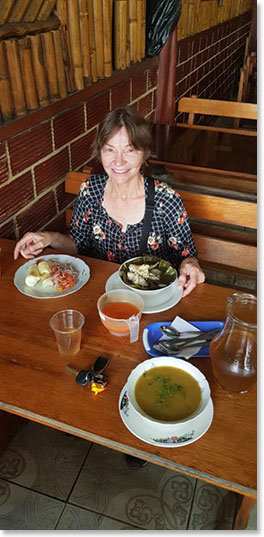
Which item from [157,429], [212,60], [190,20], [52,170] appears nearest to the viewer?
[157,429]

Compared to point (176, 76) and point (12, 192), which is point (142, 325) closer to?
point (12, 192)

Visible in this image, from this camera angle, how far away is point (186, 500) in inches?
66.2

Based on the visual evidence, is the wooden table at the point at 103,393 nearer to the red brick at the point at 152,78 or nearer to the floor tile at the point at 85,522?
A: the floor tile at the point at 85,522

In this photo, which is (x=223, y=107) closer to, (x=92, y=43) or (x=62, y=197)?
(x=92, y=43)

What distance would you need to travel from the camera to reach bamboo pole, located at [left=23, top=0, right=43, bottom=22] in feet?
5.42

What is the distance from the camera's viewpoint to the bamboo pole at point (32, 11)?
5.42 ft

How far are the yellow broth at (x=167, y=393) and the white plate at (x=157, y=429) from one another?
0.09ft

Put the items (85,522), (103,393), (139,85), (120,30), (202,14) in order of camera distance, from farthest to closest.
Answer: (202,14) → (139,85) → (120,30) → (85,522) → (103,393)

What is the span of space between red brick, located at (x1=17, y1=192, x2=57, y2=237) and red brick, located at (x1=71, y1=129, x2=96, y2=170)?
0.29 metres

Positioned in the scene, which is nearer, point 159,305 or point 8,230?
point 159,305

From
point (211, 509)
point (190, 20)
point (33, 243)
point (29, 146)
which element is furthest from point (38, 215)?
point (190, 20)

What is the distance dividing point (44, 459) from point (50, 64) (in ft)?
5.76

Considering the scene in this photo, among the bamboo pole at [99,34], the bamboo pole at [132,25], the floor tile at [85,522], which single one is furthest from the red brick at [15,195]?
the bamboo pole at [132,25]

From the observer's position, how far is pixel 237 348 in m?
1.01
